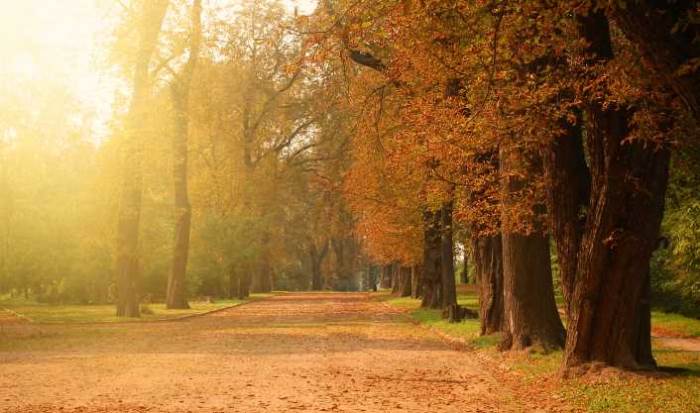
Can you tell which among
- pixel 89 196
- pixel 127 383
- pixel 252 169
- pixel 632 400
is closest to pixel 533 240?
pixel 632 400

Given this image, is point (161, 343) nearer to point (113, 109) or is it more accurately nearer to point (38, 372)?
point (38, 372)

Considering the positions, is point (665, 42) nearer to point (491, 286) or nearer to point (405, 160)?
point (491, 286)

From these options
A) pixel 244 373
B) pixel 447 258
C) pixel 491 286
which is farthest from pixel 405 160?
pixel 447 258

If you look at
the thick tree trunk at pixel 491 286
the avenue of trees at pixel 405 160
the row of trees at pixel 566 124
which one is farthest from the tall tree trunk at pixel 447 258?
the row of trees at pixel 566 124

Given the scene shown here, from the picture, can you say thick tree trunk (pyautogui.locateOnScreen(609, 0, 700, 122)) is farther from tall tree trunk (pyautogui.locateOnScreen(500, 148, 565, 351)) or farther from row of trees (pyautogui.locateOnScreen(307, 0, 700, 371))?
tall tree trunk (pyautogui.locateOnScreen(500, 148, 565, 351))

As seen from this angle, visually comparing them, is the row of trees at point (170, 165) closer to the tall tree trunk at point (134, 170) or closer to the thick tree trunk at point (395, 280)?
the tall tree trunk at point (134, 170)

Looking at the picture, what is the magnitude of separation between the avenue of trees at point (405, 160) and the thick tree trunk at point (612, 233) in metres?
0.03

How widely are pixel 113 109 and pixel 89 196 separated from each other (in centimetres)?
1030

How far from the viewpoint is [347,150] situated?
51.0m

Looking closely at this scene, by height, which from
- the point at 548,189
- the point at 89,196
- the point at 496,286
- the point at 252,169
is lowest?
the point at 496,286

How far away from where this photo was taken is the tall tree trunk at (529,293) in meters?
17.0

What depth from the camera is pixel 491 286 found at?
20.4m

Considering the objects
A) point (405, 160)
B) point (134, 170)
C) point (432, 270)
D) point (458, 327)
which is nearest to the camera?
point (405, 160)

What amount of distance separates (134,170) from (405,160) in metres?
14.1
